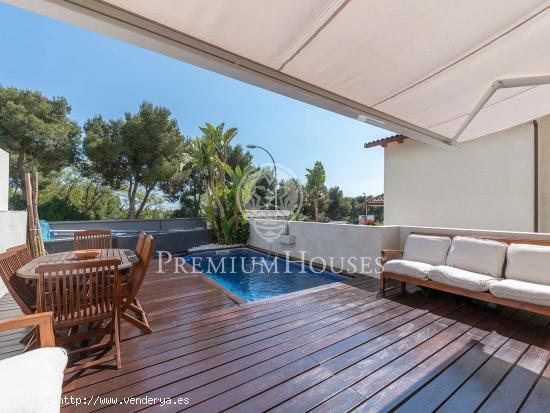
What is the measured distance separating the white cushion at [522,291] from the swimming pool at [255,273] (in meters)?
2.80

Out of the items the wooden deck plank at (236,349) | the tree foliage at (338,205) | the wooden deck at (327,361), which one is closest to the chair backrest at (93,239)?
the wooden deck at (327,361)

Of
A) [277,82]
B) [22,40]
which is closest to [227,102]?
[22,40]

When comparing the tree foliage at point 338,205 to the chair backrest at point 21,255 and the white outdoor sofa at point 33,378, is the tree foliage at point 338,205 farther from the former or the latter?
the white outdoor sofa at point 33,378

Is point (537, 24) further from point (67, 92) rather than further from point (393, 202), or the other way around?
point (67, 92)

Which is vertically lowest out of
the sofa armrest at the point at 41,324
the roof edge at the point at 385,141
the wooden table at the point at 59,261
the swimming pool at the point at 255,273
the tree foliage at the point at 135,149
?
the swimming pool at the point at 255,273

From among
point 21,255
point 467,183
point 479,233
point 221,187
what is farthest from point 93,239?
point 467,183

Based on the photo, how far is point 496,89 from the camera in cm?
262

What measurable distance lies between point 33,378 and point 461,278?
171 inches

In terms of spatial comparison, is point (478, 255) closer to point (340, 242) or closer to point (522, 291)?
point (522, 291)

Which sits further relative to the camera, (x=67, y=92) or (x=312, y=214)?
(x=312, y=214)

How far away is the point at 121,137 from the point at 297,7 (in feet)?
53.2

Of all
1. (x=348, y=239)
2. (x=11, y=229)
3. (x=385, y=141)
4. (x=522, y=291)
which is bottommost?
(x=522, y=291)

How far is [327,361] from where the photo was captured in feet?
8.19

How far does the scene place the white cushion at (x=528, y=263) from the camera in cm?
324
